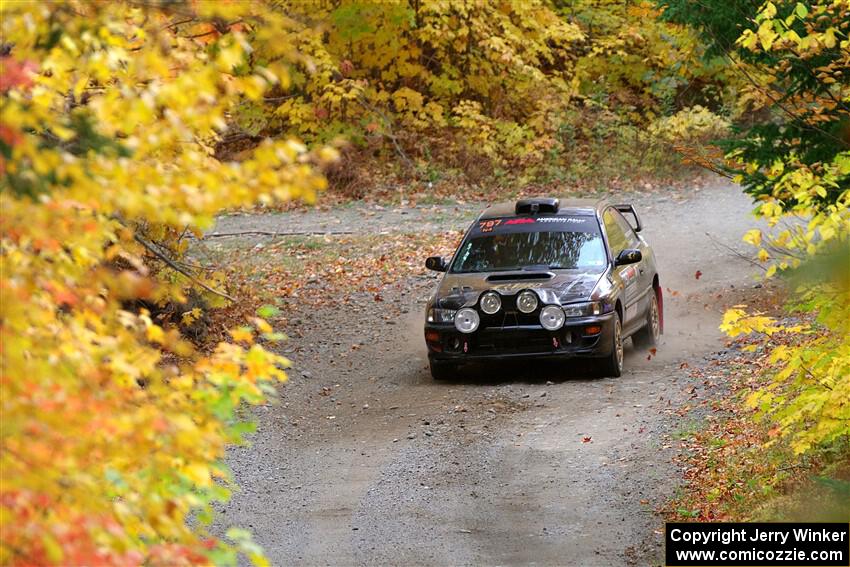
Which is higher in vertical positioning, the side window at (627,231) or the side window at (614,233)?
the side window at (614,233)

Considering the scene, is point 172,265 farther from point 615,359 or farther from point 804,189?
point 615,359

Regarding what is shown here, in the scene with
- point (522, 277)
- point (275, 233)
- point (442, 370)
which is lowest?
point (275, 233)

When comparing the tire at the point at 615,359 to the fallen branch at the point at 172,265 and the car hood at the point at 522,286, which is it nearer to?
the car hood at the point at 522,286

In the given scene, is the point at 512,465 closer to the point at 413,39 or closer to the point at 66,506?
the point at 66,506

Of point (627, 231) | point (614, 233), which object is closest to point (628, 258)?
point (614, 233)

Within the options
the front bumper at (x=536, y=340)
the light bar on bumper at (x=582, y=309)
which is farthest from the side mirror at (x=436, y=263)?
the light bar on bumper at (x=582, y=309)

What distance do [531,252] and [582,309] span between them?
44.1 inches

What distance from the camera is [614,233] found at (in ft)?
43.4

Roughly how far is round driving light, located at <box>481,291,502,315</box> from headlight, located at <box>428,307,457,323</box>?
1.05 ft

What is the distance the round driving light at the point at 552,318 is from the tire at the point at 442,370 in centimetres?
121

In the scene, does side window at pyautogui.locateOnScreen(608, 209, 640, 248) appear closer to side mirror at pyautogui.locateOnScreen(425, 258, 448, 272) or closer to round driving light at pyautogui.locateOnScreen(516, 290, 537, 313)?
round driving light at pyautogui.locateOnScreen(516, 290, 537, 313)

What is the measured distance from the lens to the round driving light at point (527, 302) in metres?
11.8

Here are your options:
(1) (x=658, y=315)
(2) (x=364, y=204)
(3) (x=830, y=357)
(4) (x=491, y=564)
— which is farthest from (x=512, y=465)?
Answer: (2) (x=364, y=204)

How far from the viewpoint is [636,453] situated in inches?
386
